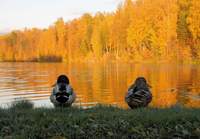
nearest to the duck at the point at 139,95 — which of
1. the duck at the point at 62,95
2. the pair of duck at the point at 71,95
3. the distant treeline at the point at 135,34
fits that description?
the pair of duck at the point at 71,95

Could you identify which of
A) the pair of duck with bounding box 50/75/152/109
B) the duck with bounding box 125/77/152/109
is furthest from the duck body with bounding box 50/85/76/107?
the duck with bounding box 125/77/152/109

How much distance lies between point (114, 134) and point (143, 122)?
0.87 meters

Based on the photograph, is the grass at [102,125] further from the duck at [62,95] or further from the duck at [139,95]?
the duck at [139,95]

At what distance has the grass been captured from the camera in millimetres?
7695

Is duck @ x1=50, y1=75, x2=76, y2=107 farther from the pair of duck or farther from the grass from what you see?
the grass

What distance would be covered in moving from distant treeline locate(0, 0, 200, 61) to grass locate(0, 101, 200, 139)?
69.1 metres

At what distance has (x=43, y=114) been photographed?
915 cm

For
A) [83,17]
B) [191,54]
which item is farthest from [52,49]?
[191,54]

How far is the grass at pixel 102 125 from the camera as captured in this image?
7695mm

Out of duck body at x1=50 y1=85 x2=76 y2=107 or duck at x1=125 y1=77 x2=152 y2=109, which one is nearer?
duck body at x1=50 y1=85 x2=76 y2=107

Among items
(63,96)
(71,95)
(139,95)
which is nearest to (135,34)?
(139,95)

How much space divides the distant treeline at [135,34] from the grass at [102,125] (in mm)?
69114

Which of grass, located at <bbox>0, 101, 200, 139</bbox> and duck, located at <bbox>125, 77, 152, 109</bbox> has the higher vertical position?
duck, located at <bbox>125, 77, 152, 109</bbox>

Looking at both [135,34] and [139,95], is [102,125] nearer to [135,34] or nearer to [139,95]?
[139,95]
